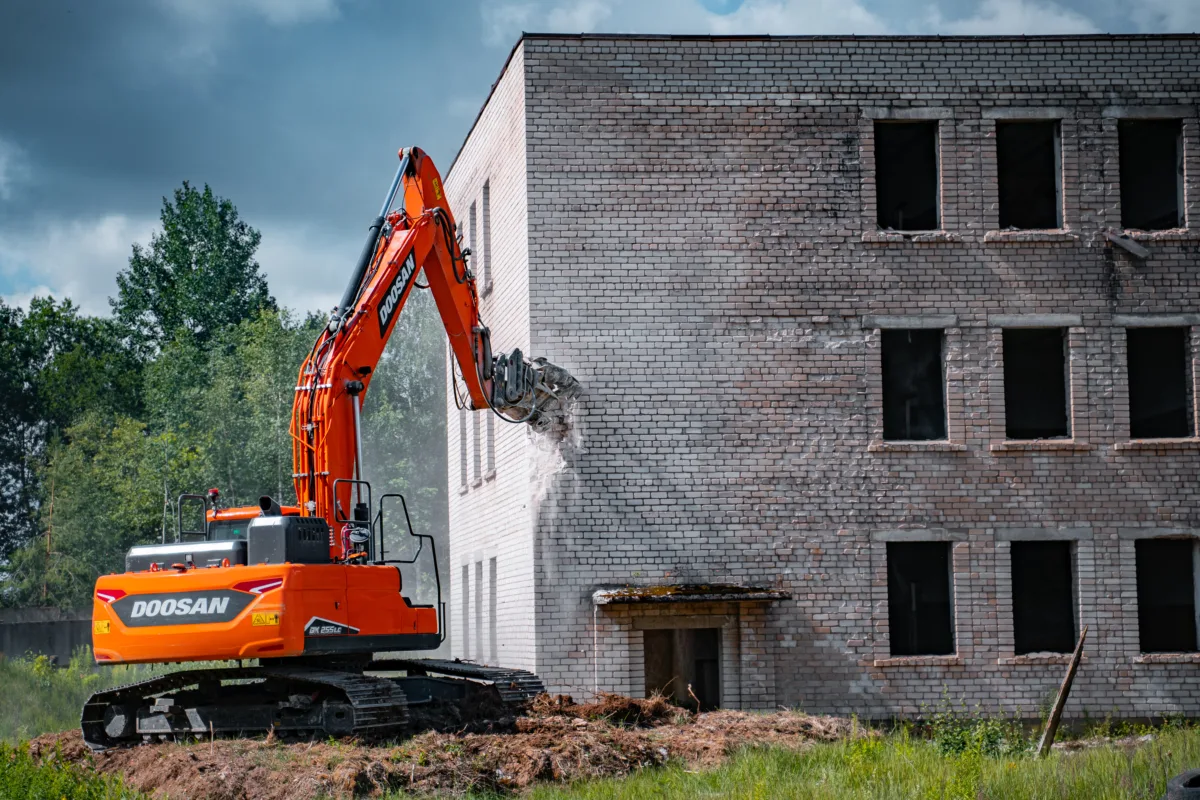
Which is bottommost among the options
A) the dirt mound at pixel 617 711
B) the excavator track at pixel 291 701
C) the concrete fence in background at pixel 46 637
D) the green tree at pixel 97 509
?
the concrete fence in background at pixel 46 637

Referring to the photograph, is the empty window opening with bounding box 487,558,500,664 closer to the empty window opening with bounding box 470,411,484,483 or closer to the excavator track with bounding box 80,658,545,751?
the empty window opening with bounding box 470,411,484,483

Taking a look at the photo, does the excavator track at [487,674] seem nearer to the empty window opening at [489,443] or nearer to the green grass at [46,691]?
the green grass at [46,691]

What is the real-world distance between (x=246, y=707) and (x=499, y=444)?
9023 mm

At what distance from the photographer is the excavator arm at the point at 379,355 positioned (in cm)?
1398

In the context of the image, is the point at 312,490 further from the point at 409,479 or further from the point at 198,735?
the point at 409,479

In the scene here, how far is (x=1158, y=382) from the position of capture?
67.9 ft

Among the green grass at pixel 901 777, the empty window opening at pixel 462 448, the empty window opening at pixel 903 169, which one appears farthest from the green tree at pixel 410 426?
the green grass at pixel 901 777

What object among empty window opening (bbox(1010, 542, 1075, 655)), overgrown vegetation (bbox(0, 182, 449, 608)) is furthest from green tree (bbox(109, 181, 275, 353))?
empty window opening (bbox(1010, 542, 1075, 655))

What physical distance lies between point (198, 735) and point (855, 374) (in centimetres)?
1026

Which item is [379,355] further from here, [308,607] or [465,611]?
[465,611]

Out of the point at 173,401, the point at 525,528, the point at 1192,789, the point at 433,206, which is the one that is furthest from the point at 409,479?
the point at 1192,789

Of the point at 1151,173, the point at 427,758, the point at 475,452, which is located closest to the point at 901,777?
the point at 427,758

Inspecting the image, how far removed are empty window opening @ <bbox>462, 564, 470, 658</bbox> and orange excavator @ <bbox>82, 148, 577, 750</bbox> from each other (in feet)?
35.2

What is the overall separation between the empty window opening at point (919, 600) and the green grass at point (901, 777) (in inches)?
245
